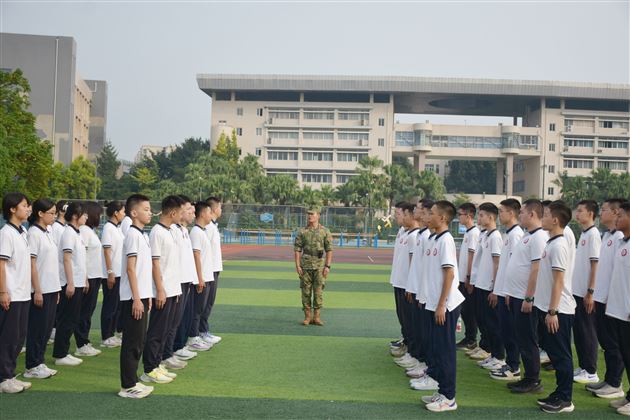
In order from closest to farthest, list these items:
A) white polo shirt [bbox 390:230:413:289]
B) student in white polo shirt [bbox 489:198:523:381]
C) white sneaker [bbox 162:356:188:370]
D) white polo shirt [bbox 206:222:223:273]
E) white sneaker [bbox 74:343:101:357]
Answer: student in white polo shirt [bbox 489:198:523:381], white sneaker [bbox 162:356:188:370], white sneaker [bbox 74:343:101:357], white polo shirt [bbox 390:230:413:289], white polo shirt [bbox 206:222:223:273]

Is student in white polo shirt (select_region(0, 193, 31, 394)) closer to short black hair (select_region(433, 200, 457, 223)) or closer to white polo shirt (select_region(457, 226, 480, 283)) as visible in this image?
short black hair (select_region(433, 200, 457, 223))

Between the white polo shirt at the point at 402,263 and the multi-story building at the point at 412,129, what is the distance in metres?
66.7

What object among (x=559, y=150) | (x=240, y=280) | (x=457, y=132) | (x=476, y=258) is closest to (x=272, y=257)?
(x=240, y=280)

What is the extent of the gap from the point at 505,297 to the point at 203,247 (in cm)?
400

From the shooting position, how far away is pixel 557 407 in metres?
5.85

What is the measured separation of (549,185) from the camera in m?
75.5

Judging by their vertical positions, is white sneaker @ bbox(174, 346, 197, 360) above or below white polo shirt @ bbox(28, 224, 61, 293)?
below

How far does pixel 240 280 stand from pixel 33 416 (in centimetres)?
1143

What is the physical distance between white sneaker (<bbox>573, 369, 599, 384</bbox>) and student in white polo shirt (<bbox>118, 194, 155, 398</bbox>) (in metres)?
4.62

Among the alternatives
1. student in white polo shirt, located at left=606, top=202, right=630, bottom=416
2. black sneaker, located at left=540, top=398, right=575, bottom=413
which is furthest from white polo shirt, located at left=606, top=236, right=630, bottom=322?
black sneaker, located at left=540, top=398, right=575, bottom=413

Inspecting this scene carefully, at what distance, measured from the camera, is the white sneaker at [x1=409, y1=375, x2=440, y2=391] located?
659cm

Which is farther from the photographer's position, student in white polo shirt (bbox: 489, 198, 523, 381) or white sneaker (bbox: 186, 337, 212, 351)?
white sneaker (bbox: 186, 337, 212, 351)

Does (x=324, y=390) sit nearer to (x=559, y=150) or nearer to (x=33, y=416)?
(x=33, y=416)

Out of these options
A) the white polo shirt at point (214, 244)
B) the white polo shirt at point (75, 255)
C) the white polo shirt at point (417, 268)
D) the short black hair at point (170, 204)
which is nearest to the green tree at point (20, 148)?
the white polo shirt at point (214, 244)
